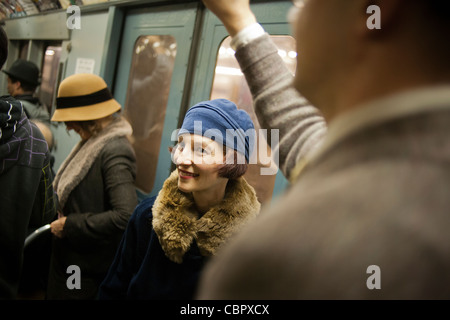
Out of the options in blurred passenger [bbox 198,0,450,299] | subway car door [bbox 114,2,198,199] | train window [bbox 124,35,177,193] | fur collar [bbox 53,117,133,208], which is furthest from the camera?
train window [bbox 124,35,177,193]

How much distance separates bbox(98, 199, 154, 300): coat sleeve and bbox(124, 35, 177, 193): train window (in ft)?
4.43

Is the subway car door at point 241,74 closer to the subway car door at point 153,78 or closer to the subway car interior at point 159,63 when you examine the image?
the subway car interior at point 159,63

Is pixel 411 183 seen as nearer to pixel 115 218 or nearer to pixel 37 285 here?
pixel 115 218

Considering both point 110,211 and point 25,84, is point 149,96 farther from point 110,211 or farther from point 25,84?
point 25,84

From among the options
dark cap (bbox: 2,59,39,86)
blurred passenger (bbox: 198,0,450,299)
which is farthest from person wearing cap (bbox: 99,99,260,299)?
dark cap (bbox: 2,59,39,86)

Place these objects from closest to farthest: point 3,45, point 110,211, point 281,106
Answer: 1. point 281,106
2. point 3,45
3. point 110,211

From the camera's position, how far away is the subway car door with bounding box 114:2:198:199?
2.56m

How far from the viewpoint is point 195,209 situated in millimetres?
1363

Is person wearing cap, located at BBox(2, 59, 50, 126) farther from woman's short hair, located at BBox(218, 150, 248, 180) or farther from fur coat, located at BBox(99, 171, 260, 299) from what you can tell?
woman's short hair, located at BBox(218, 150, 248, 180)

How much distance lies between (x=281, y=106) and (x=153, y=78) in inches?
91.0

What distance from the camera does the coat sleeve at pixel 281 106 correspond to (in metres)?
0.73

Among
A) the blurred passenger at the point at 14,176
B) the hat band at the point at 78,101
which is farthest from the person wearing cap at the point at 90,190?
the blurred passenger at the point at 14,176

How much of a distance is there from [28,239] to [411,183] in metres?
1.98

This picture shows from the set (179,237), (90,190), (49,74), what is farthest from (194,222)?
(49,74)
